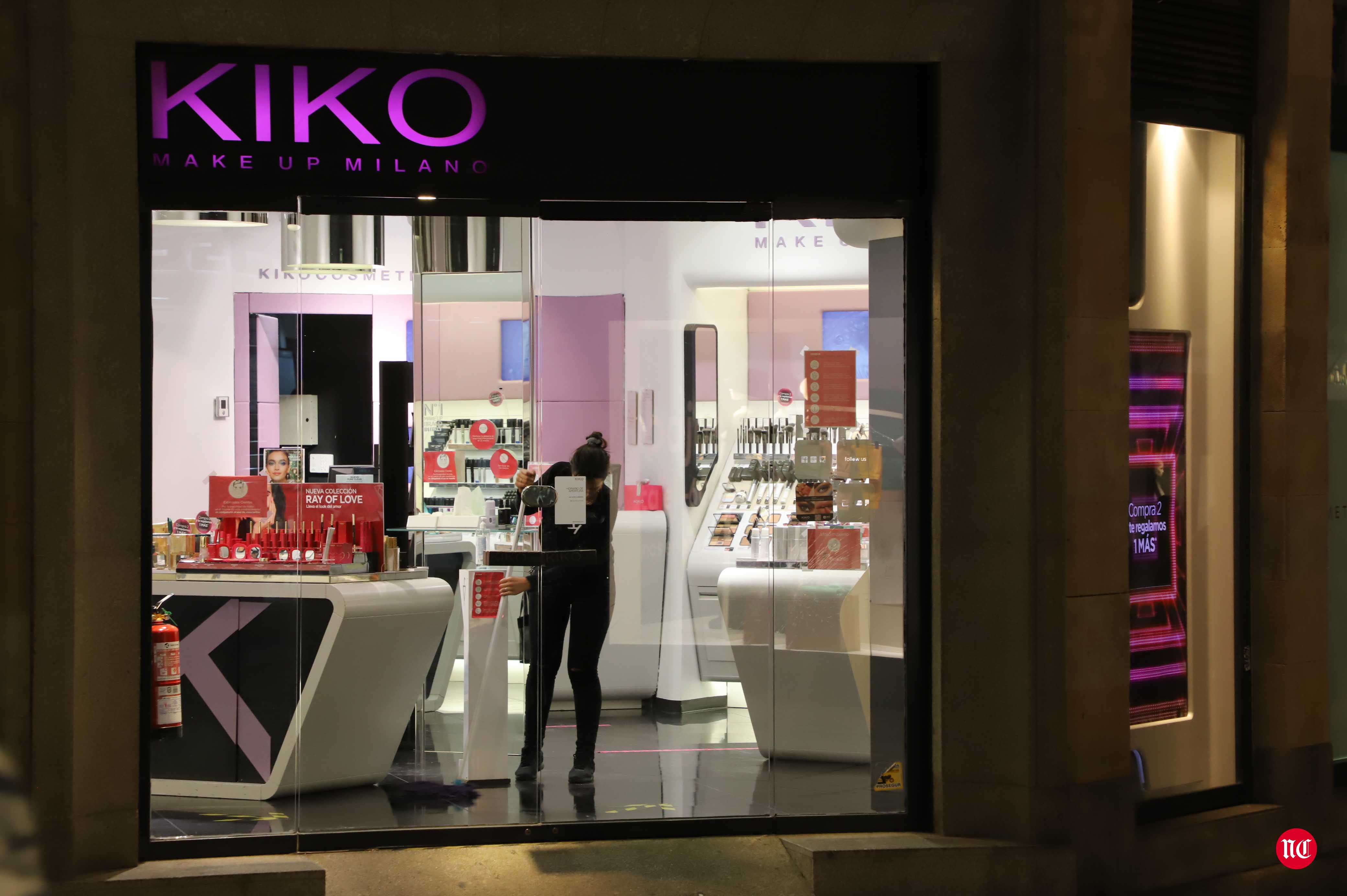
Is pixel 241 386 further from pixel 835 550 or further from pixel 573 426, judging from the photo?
pixel 835 550

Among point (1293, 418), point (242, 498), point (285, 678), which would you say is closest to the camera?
point (1293, 418)

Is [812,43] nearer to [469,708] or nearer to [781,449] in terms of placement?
[781,449]

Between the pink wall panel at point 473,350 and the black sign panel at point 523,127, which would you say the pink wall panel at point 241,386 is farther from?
the black sign panel at point 523,127

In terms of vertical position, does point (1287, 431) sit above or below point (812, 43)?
below

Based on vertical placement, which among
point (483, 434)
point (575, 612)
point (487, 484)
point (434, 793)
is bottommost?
point (434, 793)

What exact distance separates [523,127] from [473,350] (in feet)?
3.38

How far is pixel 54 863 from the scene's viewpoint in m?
4.05

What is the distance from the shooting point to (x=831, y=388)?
16.9 feet

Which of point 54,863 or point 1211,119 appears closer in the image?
point 54,863

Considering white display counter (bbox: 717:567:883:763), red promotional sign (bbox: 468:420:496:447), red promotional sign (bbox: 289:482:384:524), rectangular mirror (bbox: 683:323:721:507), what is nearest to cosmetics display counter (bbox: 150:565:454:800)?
red promotional sign (bbox: 289:482:384:524)

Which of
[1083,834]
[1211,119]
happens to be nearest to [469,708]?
[1083,834]

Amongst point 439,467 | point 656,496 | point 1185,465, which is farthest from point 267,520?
point 1185,465

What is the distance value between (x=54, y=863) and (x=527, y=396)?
2468mm

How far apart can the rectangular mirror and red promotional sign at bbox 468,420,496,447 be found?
98 cm
